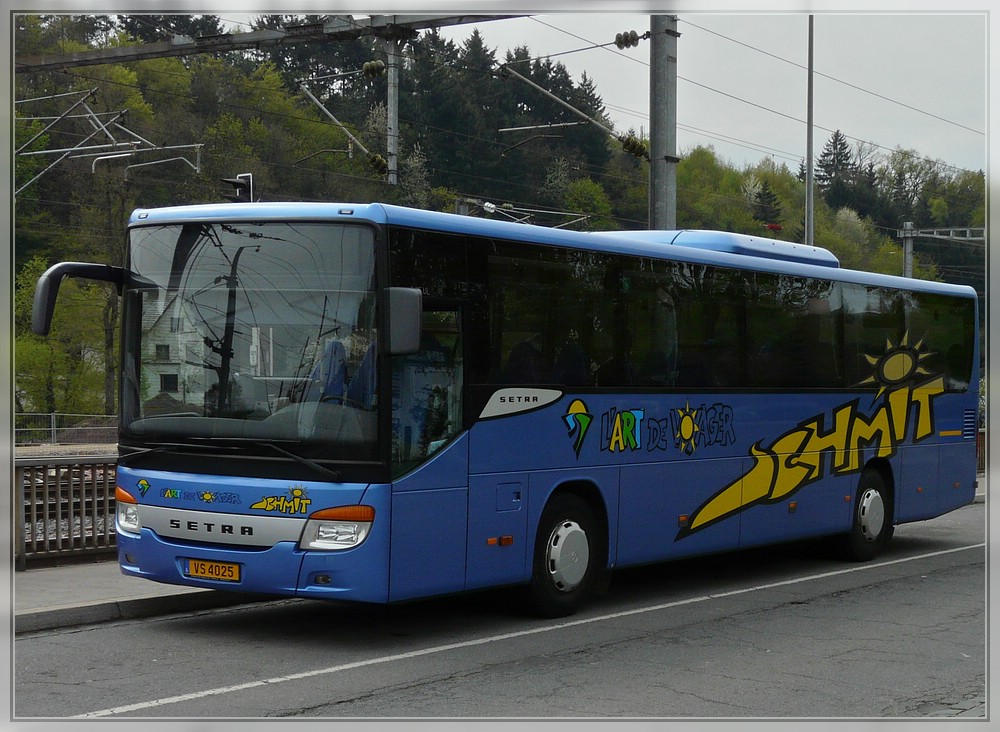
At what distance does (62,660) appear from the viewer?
8.85 metres

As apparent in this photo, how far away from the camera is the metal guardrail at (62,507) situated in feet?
39.4

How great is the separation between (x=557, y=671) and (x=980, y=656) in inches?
124

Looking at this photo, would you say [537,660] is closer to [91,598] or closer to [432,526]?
[432,526]

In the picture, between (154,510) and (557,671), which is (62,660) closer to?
(154,510)

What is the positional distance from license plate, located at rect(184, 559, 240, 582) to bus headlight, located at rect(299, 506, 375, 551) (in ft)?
1.91

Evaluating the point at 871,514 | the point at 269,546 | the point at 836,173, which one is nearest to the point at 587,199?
the point at 836,173

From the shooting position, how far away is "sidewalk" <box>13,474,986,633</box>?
32.8 feet

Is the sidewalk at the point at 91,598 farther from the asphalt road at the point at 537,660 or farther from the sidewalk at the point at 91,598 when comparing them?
the asphalt road at the point at 537,660

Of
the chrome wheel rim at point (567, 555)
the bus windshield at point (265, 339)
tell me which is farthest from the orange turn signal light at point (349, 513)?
the chrome wheel rim at point (567, 555)

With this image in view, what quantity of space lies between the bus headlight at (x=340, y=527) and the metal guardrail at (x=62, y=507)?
3.92 metres

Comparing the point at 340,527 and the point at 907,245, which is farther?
the point at 907,245

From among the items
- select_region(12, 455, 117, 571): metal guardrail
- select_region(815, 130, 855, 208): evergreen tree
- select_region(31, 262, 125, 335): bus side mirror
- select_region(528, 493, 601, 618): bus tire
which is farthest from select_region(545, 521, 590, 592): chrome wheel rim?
select_region(815, 130, 855, 208): evergreen tree

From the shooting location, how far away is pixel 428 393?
967cm

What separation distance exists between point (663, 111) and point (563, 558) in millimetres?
7653
